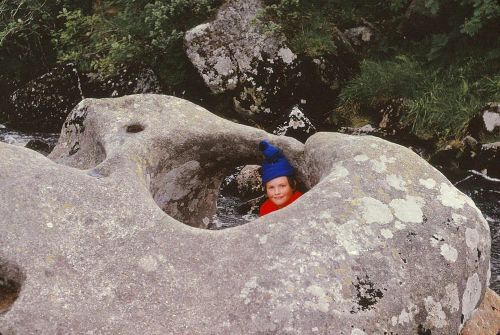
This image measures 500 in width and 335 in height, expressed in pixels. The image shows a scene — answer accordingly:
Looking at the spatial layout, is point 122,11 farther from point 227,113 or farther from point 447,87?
point 447,87

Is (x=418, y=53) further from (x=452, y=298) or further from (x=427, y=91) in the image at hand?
(x=452, y=298)

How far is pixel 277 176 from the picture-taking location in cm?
400

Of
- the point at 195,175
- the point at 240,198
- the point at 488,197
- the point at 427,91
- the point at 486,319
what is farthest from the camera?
the point at 427,91

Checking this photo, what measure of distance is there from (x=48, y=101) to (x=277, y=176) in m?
9.26

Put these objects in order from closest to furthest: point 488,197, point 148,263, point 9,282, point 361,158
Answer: point 9,282 < point 148,263 < point 361,158 < point 488,197

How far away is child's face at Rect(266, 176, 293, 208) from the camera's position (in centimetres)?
402

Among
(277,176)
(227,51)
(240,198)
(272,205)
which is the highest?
(277,176)

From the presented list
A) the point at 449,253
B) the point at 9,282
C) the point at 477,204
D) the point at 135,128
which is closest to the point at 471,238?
the point at 449,253

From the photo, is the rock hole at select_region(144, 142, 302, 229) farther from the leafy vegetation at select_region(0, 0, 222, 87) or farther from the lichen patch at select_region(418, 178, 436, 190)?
the leafy vegetation at select_region(0, 0, 222, 87)

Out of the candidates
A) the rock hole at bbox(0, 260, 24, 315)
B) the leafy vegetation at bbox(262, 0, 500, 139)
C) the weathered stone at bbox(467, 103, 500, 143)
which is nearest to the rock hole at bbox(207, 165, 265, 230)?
the leafy vegetation at bbox(262, 0, 500, 139)

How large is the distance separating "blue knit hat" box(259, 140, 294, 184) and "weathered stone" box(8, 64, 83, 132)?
8.77 metres

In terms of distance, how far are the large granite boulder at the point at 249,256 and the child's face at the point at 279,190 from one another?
1.95ft

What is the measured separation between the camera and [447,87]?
926cm

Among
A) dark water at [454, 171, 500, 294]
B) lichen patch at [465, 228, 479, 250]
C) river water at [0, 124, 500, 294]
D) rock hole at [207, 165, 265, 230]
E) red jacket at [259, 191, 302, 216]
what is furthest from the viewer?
rock hole at [207, 165, 265, 230]
